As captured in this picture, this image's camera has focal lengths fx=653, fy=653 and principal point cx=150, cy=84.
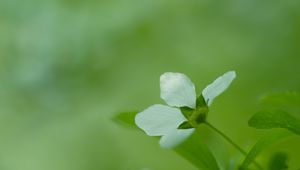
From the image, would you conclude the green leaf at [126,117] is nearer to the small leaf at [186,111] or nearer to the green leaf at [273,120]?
the small leaf at [186,111]

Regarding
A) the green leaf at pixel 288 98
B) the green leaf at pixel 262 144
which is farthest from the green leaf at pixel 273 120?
the green leaf at pixel 288 98

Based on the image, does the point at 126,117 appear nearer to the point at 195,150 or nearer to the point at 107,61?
the point at 195,150

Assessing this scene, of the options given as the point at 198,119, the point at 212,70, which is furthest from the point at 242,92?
the point at 198,119

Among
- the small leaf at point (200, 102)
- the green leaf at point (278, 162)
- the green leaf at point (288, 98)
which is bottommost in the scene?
the green leaf at point (278, 162)

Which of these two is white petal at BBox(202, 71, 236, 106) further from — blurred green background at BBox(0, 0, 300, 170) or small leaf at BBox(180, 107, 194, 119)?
blurred green background at BBox(0, 0, 300, 170)

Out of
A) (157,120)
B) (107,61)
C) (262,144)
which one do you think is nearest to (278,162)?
(262,144)

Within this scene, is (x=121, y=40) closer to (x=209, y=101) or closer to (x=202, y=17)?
(x=202, y=17)
